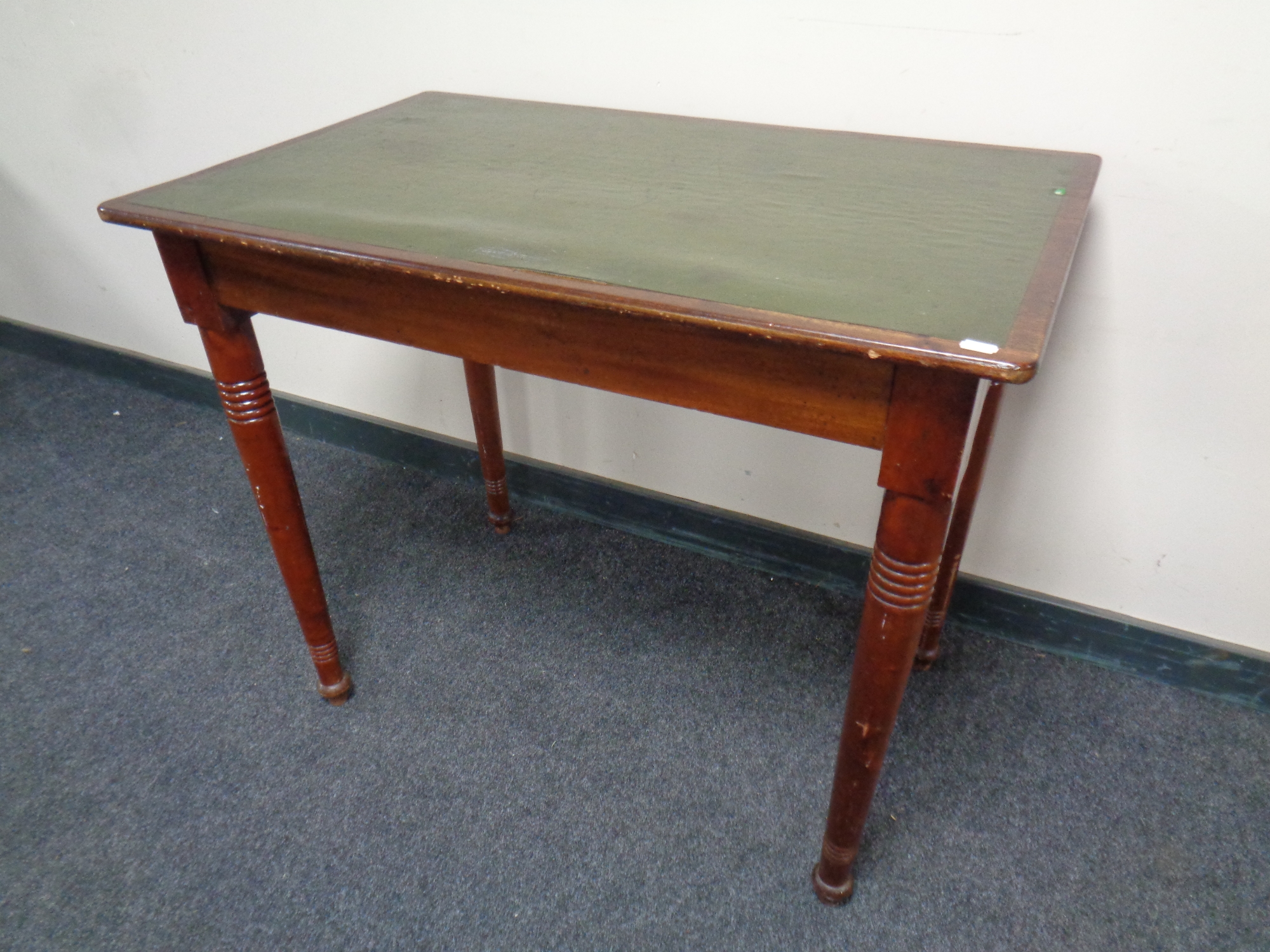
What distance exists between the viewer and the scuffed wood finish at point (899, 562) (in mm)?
684

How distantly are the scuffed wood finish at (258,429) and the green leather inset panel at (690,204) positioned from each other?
9 centimetres

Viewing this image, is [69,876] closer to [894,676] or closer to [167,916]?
[167,916]

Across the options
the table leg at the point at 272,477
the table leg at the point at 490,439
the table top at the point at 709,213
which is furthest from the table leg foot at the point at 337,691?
the table top at the point at 709,213

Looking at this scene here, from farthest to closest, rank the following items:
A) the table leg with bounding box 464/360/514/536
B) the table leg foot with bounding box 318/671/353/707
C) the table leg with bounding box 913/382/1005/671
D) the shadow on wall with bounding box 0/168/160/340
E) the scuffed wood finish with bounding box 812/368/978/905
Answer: the shadow on wall with bounding box 0/168/160/340, the table leg with bounding box 464/360/514/536, the table leg foot with bounding box 318/671/353/707, the table leg with bounding box 913/382/1005/671, the scuffed wood finish with bounding box 812/368/978/905

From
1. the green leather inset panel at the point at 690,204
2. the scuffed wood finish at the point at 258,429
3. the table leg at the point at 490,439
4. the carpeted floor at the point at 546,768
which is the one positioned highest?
the green leather inset panel at the point at 690,204

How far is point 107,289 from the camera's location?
80.1 inches

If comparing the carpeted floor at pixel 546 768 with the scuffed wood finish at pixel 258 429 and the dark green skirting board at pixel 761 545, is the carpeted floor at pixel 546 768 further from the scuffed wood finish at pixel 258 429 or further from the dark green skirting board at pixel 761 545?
the scuffed wood finish at pixel 258 429

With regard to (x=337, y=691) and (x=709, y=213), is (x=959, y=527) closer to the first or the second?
(x=709, y=213)

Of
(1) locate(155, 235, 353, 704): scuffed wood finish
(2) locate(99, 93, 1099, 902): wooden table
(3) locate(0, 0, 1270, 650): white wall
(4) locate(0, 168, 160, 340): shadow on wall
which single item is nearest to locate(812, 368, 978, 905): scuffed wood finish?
(2) locate(99, 93, 1099, 902): wooden table

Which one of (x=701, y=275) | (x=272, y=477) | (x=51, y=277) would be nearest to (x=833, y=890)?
(x=701, y=275)

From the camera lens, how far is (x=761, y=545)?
61.2 inches

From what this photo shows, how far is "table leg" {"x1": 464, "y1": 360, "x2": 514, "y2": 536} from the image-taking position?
1473mm

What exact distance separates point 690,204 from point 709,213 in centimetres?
3

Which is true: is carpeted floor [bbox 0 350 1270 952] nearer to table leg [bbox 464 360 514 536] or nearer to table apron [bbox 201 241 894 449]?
table leg [bbox 464 360 514 536]
